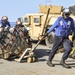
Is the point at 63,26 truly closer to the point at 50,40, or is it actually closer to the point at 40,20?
the point at 50,40

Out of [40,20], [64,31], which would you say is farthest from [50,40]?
[64,31]

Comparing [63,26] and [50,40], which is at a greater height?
[63,26]

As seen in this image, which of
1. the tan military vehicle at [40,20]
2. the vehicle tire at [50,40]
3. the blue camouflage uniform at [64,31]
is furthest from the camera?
the tan military vehicle at [40,20]

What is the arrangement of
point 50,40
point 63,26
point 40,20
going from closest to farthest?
point 63,26 → point 50,40 → point 40,20

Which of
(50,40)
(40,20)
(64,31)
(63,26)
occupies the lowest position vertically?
(50,40)

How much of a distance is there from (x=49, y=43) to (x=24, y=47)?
5.18 meters

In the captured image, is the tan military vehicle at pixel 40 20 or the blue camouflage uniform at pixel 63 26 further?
the tan military vehicle at pixel 40 20

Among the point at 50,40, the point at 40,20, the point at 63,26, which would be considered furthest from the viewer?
the point at 40,20

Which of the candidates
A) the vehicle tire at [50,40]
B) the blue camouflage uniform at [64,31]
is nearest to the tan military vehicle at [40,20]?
the vehicle tire at [50,40]

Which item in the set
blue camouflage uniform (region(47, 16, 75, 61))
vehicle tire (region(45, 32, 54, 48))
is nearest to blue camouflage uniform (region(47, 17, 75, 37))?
blue camouflage uniform (region(47, 16, 75, 61))

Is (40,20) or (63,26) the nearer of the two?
(63,26)

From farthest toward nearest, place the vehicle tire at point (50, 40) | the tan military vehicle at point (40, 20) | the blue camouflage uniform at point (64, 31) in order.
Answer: the tan military vehicle at point (40, 20) → the vehicle tire at point (50, 40) → the blue camouflage uniform at point (64, 31)

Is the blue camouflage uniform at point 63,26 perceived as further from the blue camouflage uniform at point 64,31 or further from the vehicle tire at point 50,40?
the vehicle tire at point 50,40

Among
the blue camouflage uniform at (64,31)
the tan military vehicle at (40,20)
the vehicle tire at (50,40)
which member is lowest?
the vehicle tire at (50,40)
